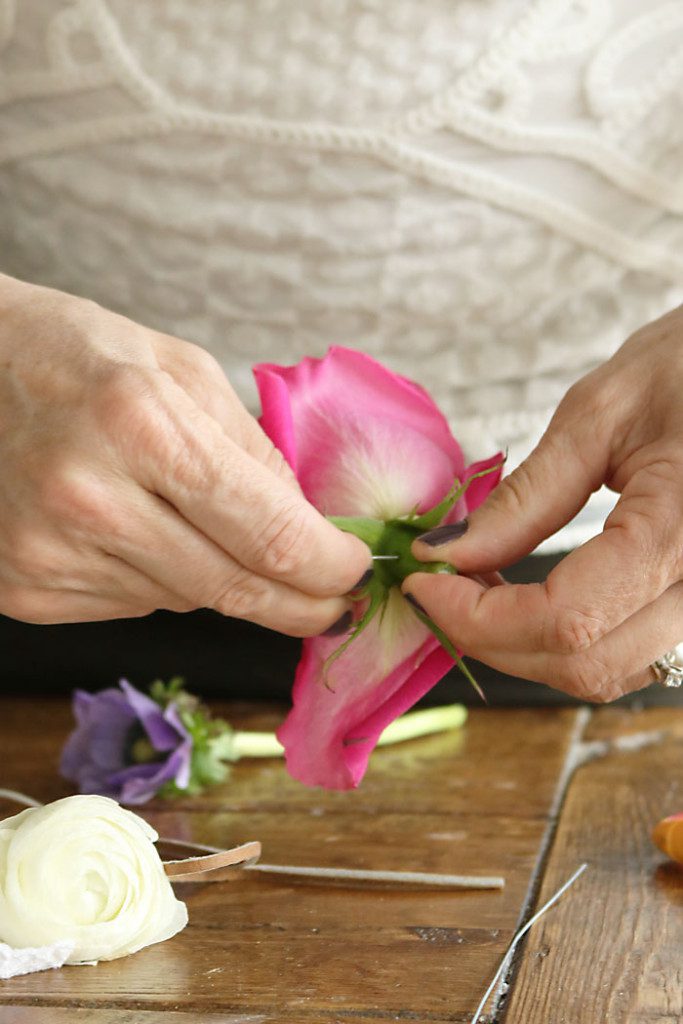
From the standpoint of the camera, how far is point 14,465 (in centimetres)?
48

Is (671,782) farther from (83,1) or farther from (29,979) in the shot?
(83,1)

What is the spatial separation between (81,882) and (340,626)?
0.15 m

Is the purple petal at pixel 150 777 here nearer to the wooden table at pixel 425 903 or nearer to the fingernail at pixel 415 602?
the wooden table at pixel 425 903

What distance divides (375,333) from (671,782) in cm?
32

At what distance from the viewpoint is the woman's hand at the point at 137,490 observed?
453mm

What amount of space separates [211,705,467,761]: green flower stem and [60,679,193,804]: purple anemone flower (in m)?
0.03

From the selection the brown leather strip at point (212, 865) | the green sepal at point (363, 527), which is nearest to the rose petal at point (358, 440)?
the green sepal at point (363, 527)

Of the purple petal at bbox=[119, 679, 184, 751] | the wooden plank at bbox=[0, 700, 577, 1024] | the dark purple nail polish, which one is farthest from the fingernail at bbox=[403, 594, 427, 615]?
the purple petal at bbox=[119, 679, 184, 751]

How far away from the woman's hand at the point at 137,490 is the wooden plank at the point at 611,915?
0.16m

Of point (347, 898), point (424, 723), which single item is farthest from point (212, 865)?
point (424, 723)

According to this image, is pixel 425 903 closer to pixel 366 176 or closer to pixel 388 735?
pixel 388 735

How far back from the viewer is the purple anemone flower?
0.65 meters

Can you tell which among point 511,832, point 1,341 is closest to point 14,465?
point 1,341

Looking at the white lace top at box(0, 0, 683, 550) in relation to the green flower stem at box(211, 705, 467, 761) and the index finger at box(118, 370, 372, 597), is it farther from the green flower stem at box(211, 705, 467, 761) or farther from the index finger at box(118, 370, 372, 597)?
the index finger at box(118, 370, 372, 597)
